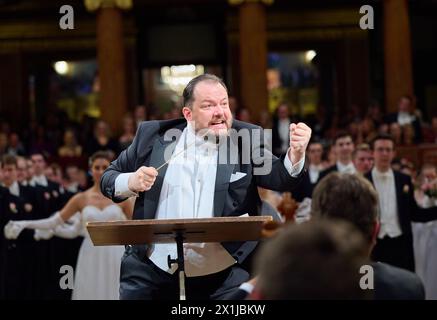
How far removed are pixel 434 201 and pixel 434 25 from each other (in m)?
14.0

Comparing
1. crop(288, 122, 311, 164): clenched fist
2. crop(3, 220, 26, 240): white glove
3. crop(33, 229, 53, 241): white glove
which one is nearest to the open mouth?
crop(288, 122, 311, 164): clenched fist

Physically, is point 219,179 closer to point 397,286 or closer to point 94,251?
point 397,286

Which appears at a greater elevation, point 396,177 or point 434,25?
point 434,25

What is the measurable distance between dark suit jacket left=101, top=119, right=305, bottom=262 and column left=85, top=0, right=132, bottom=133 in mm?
12578

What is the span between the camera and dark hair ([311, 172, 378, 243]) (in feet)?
11.0

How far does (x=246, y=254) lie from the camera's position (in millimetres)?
5348

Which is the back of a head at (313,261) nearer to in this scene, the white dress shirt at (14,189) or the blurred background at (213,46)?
the white dress shirt at (14,189)

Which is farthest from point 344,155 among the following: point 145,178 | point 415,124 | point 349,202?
point 349,202

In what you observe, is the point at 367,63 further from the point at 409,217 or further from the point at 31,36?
the point at 409,217

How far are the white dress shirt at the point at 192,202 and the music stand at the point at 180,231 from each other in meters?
0.35

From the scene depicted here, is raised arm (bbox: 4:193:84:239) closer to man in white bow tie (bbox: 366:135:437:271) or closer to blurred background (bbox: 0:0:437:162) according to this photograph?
man in white bow tie (bbox: 366:135:437:271)

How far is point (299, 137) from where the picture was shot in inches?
191

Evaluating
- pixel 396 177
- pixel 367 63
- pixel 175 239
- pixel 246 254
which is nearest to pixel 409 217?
pixel 396 177

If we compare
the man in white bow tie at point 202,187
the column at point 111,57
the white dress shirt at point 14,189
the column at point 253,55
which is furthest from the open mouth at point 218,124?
the column at point 111,57
